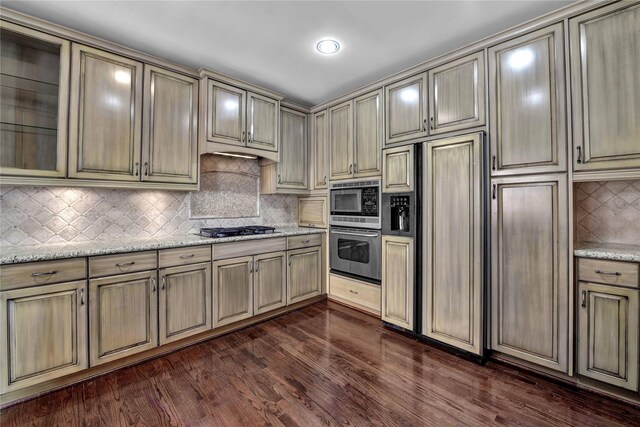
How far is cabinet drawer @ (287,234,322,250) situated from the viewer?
3.20 m

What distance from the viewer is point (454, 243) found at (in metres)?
2.36

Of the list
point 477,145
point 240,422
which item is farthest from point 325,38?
point 240,422

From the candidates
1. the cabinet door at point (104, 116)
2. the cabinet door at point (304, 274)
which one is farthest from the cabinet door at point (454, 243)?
the cabinet door at point (104, 116)

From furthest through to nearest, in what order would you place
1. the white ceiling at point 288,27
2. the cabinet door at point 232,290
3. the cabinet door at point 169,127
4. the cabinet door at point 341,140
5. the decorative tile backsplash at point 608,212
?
the cabinet door at point 341,140 < the cabinet door at point 232,290 < the cabinet door at point 169,127 < the decorative tile backsplash at point 608,212 < the white ceiling at point 288,27

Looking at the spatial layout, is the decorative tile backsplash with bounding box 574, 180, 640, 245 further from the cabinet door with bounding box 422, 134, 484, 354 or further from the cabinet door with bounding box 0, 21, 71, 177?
the cabinet door with bounding box 0, 21, 71, 177

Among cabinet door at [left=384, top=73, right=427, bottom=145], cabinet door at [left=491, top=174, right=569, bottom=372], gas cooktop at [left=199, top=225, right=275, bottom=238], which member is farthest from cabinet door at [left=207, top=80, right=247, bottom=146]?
cabinet door at [left=491, top=174, right=569, bottom=372]

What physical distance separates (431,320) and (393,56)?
240cm

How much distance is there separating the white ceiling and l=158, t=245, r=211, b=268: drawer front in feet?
5.62

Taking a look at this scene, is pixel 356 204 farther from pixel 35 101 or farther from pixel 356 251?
pixel 35 101

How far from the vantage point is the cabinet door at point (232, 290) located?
102 inches

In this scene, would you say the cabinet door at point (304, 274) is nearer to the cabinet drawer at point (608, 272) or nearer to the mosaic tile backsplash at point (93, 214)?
the mosaic tile backsplash at point (93, 214)

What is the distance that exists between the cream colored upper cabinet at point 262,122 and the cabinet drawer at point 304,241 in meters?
1.09

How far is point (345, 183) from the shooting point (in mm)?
3314

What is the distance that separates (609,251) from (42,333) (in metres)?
3.70
